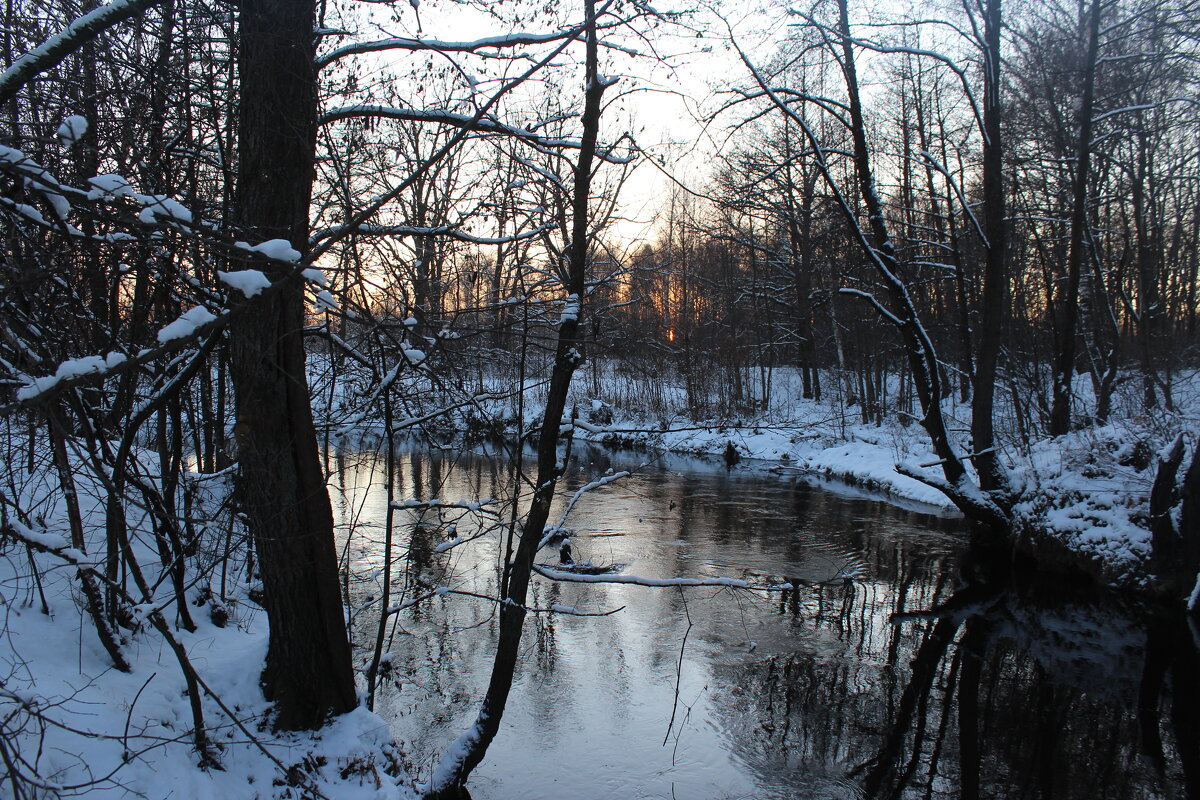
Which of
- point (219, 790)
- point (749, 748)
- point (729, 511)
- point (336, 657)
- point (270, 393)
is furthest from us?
point (729, 511)

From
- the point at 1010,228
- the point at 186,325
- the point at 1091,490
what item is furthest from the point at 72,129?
the point at 1010,228

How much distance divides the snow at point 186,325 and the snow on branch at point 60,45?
1.22 meters

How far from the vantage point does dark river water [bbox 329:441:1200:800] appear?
20.7ft

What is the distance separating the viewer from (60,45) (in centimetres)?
259

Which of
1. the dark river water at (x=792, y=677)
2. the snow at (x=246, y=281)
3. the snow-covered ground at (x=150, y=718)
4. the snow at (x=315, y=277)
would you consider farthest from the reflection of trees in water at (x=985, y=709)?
the snow at (x=246, y=281)

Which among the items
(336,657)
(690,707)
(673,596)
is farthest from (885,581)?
(336,657)

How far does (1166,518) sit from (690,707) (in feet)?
23.7

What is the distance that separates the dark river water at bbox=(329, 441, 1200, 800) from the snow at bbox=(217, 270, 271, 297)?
6.46ft

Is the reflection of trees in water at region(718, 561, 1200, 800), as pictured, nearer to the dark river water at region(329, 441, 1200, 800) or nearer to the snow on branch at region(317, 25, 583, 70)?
the dark river water at region(329, 441, 1200, 800)

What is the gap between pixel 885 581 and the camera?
37.3ft

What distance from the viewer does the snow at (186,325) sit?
1945 millimetres

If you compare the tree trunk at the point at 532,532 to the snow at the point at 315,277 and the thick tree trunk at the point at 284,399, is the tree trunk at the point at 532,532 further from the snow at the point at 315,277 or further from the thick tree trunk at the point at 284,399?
the snow at the point at 315,277

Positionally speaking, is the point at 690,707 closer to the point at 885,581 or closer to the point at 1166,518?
the point at 885,581

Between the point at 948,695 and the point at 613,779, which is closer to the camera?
the point at 613,779
